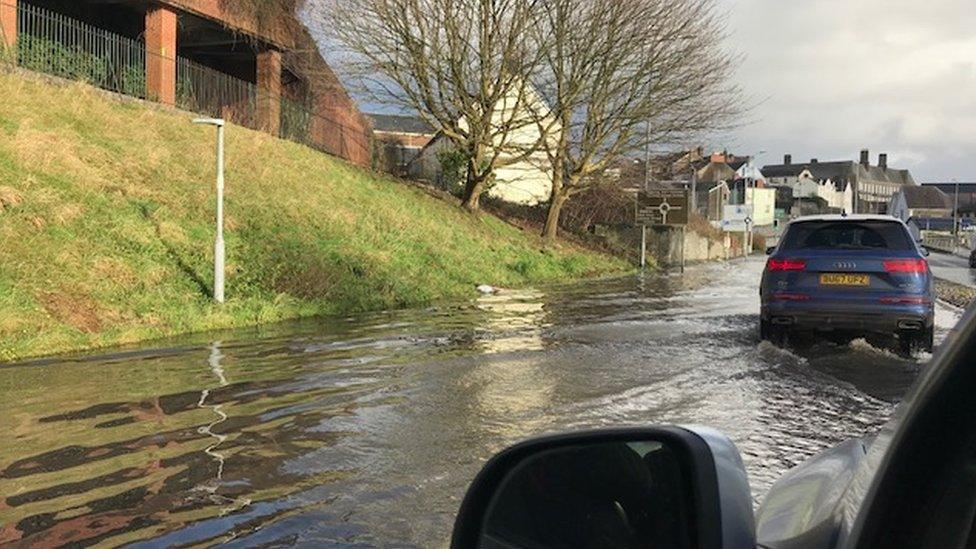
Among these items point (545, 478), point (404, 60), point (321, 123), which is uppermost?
point (404, 60)

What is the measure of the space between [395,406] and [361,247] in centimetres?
1124

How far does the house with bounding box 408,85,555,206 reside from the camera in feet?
97.8

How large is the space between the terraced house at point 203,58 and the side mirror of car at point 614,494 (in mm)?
18990

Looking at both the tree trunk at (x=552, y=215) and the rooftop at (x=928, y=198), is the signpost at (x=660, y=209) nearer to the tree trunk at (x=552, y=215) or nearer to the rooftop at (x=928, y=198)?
the tree trunk at (x=552, y=215)

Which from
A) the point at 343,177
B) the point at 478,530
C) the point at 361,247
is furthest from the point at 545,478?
the point at 343,177

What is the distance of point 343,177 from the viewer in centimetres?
2434

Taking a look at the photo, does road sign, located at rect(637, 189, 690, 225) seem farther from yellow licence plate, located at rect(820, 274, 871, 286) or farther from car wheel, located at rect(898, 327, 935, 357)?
yellow licence plate, located at rect(820, 274, 871, 286)

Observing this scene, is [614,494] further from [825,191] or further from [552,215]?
[825,191]

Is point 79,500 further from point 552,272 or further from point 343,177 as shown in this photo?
point 552,272

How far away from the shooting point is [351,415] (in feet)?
22.7

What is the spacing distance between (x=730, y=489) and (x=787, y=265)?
945 cm

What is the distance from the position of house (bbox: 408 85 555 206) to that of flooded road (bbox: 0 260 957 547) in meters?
18.6

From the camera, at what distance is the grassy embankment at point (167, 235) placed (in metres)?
10.8

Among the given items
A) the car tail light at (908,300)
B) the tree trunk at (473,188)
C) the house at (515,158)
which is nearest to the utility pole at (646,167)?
the house at (515,158)
